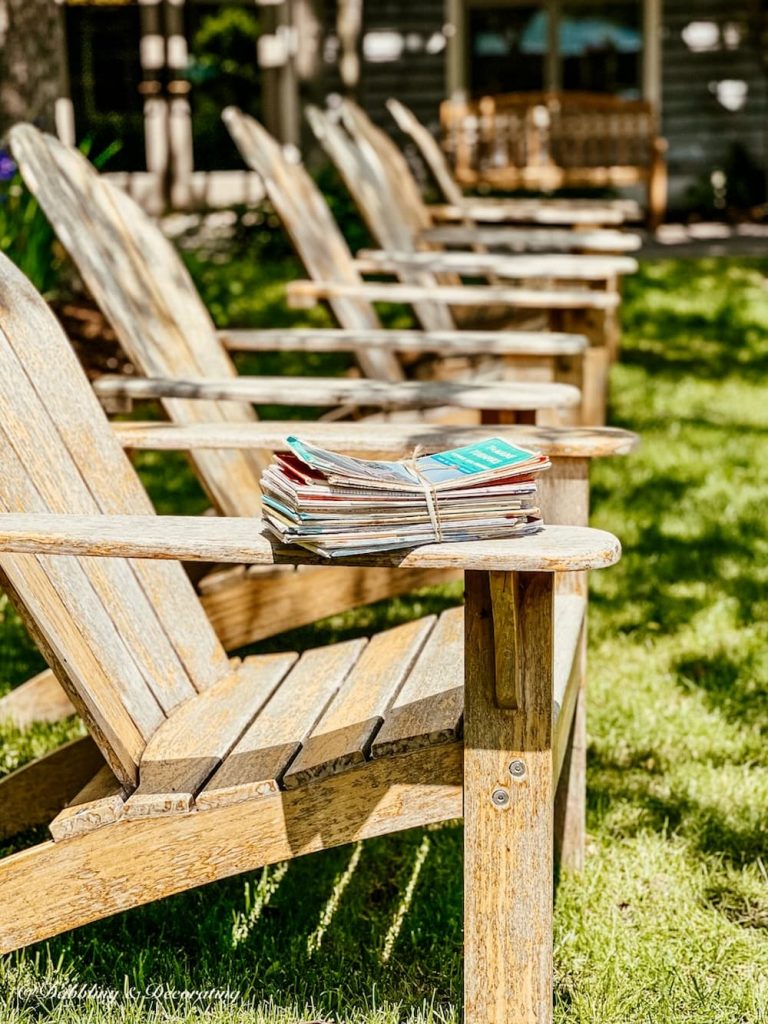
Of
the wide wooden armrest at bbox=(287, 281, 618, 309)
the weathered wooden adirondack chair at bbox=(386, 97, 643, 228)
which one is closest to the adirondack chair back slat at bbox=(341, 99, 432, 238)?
the weathered wooden adirondack chair at bbox=(386, 97, 643, 228)

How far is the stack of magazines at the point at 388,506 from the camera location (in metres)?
1.74

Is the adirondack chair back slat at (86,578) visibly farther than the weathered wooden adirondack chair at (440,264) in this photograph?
No

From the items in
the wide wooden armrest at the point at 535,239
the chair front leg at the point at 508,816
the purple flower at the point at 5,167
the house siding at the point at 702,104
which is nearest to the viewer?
the chair front leg at the point at 508,816

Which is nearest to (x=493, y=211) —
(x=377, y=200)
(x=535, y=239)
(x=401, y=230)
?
(x=535, y=239)

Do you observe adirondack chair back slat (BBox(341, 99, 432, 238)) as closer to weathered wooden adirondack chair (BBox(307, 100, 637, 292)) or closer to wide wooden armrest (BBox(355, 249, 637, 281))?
weathered wooden adirondack chair (BBox(307, 100, 637, 292))

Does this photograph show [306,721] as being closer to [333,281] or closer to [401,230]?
[333,281]

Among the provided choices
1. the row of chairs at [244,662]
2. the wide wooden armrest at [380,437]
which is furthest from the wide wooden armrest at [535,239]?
the wide wooden armrest at [380,437]

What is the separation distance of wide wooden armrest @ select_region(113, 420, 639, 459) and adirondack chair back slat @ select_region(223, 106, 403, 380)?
6.32 feet

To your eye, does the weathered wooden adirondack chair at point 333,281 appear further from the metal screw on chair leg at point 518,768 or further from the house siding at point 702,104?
the house siding at point 702,104

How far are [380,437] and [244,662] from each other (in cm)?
50

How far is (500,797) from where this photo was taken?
73.2 inches

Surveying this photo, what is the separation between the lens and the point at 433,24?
14.1 m

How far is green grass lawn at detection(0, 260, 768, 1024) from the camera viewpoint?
2.21m

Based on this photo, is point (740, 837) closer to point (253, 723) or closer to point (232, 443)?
point (253, 723)
